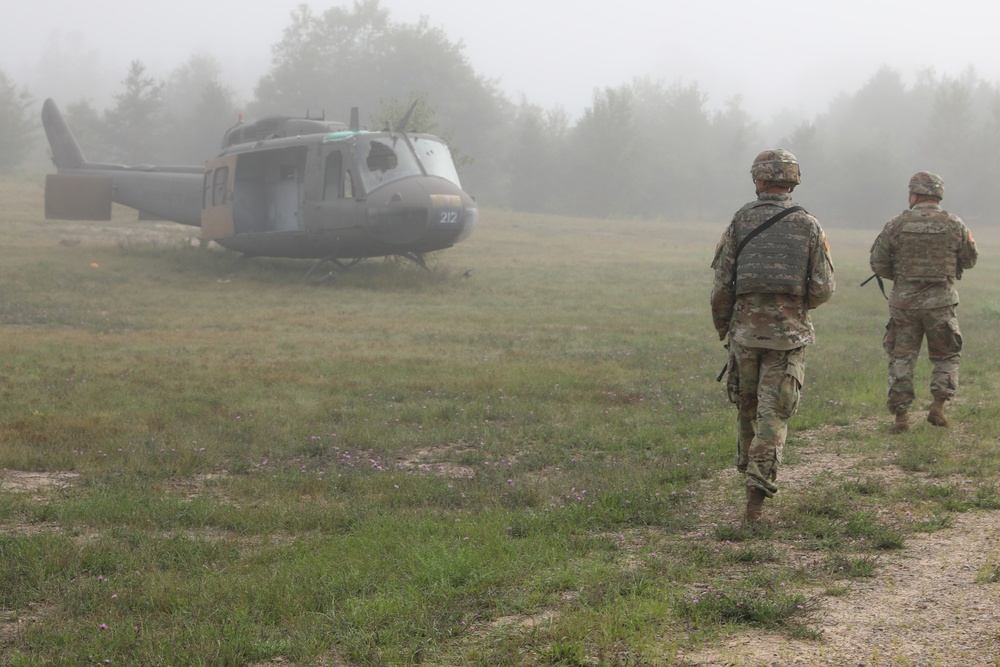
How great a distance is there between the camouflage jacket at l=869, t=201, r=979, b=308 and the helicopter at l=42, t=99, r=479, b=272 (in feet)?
43.4

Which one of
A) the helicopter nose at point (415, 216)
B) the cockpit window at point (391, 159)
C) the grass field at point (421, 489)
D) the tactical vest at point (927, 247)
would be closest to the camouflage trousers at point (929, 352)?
the tactical vest at point (927, 247)

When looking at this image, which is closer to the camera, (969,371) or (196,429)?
(196,429)

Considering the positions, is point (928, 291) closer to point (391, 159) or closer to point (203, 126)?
point (391, 159)

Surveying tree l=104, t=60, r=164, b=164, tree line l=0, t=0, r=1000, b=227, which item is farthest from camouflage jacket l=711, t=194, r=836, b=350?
tree l=104, t=60, r=164, b=164

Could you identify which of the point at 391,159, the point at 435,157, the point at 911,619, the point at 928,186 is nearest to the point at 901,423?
the point at 928,186

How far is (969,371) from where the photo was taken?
1160 cm

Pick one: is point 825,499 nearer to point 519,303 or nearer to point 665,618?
point 665,618

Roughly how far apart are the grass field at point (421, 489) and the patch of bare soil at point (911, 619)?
114 mm

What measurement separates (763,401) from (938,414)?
10.7 feet

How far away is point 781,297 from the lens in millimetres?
6094

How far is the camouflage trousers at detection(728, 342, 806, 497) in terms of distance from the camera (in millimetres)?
5965

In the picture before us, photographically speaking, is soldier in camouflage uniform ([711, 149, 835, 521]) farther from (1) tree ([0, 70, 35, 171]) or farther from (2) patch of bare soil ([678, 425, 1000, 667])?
(1) tree ([0, 70, 35, 171])

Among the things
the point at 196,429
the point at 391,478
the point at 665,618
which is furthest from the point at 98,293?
the point at 665,618

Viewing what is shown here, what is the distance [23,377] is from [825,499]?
8.61 meters
